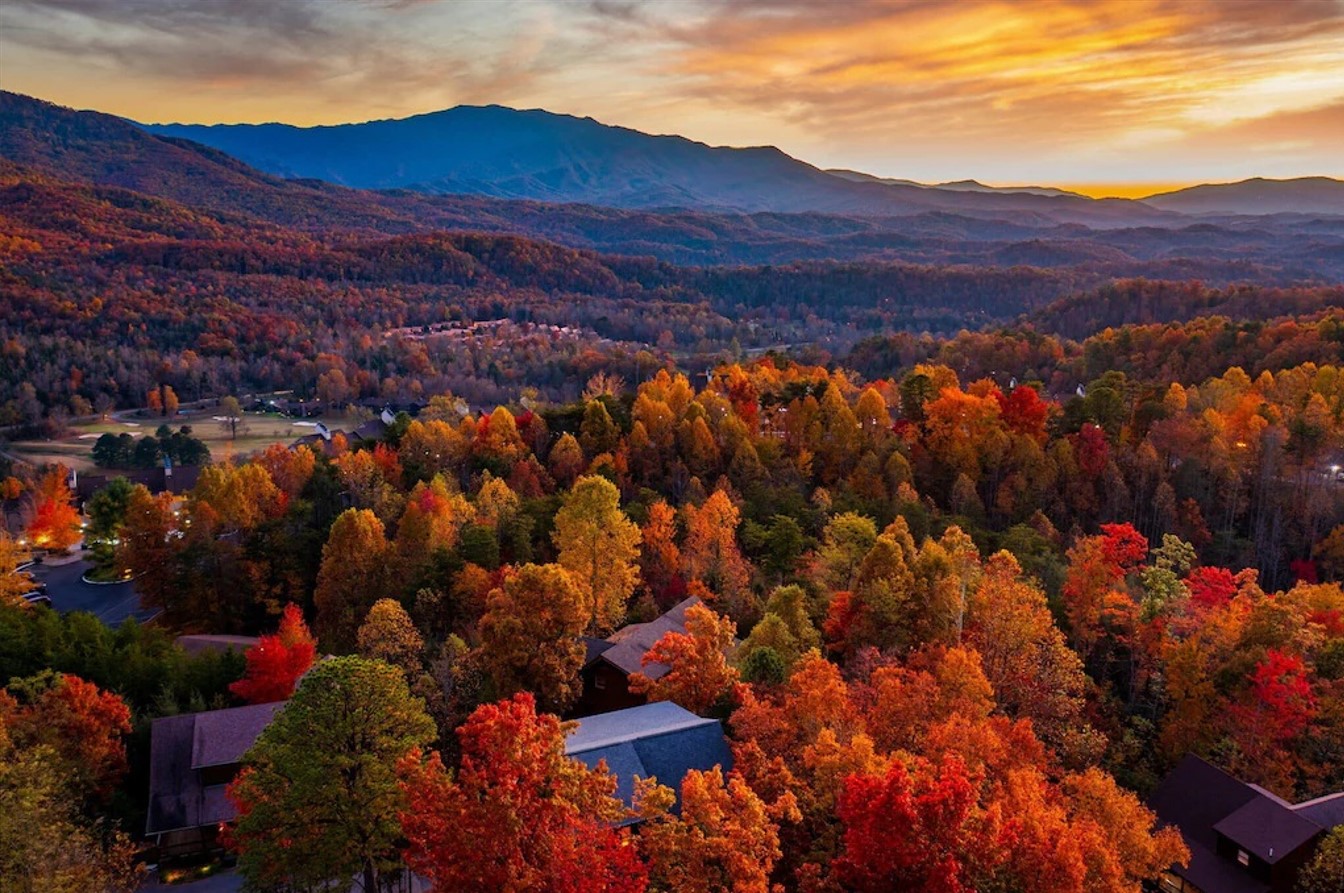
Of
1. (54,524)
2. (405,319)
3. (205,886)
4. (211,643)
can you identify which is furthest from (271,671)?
(405,319)

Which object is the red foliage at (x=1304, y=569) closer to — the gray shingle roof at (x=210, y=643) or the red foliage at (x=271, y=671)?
the red foliage at (x=271, y=671)

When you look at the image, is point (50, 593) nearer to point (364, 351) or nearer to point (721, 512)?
point (721, 512)

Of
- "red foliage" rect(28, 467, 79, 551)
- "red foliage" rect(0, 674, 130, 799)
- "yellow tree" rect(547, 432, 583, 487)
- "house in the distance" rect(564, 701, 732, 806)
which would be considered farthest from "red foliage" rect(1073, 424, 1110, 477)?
"red foliage" rect(28, 467, 79, 551)

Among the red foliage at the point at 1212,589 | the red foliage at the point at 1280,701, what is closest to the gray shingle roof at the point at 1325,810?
the red foliage at the point at 1280,701

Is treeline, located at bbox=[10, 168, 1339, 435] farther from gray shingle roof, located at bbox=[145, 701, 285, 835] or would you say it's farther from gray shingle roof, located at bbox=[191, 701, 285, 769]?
gray shingle roof, located at bbox=[145, 701, 285, 835]

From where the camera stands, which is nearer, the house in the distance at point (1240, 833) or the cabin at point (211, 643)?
the house in the distance at point (1240, 833)

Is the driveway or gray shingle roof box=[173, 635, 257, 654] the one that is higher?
gray shingle roof box=[173, 635, 257, 654]
